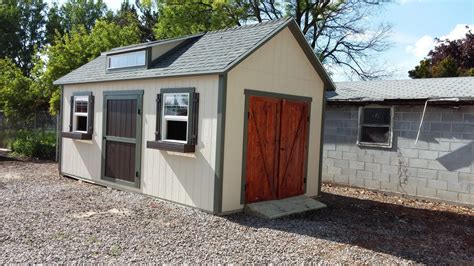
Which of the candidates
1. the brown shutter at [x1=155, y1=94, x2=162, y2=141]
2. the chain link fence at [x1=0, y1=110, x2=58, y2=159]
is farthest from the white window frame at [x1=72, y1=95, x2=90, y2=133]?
the chain link fence at [x1=0, y1=110, x2=58, y2=159]

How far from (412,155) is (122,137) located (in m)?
6.60

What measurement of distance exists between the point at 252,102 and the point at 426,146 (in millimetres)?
4650

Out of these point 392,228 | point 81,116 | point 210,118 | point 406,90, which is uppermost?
point 406,90

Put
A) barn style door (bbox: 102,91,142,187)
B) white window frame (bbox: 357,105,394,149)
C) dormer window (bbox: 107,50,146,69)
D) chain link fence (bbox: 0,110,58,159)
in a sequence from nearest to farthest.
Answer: barn style door (bbox: 102,91,142,187) → dormer window (bbox: 107,50,146,69) → white window frame (bbox: 357,105,394,149) → chain link fence (bbox: 0,110,58,159)

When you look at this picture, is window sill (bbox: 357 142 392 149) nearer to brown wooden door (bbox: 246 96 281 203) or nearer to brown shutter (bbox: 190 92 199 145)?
brown wooden door (bbox: 246 96 281 203)

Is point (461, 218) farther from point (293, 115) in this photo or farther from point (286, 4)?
point (286, 4)

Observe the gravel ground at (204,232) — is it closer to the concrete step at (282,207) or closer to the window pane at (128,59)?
the concrete step at (282,207)

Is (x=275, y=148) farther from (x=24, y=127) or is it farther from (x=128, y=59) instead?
(x=24, y=127)

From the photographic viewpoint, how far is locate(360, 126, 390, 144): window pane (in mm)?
10028

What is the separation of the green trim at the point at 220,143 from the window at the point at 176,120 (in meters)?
0.52

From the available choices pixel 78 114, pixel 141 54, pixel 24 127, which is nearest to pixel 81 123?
pixel 78 114

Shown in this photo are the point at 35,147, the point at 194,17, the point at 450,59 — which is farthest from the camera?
the point at 450,59

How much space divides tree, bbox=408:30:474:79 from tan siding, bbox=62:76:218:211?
18802mm

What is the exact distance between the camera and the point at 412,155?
957 centimetres
